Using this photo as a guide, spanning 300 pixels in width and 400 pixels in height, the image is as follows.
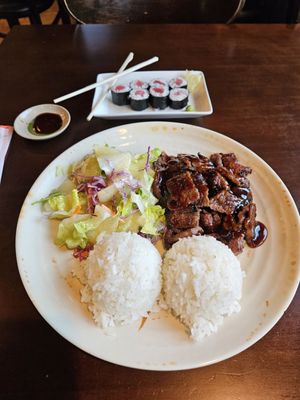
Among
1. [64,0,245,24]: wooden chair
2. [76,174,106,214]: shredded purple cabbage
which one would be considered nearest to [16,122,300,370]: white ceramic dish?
[76,174,106,214]: shredded purple cabbage

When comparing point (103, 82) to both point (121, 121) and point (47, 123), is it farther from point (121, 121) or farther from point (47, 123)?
point (47, 123)

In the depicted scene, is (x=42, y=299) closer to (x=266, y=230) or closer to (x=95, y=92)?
(x=266, y=230)

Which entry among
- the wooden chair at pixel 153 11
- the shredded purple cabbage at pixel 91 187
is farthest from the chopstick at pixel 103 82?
the wooden chair at pixel 153 11

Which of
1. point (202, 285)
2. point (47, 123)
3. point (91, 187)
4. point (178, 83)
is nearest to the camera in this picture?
point (202, 285)

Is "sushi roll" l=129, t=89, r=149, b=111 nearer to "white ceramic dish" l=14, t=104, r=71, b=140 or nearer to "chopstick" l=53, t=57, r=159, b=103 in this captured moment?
"chopstick" l=53, t=57, r=159, b=103

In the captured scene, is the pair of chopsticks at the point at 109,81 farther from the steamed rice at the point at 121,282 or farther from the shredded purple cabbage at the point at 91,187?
the steamed rice at the point at 121,282

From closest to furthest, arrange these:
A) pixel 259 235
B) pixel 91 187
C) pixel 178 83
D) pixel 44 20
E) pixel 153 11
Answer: pixel 259 235
pixel 91 187
pixel 178 83
pixel 153 11
pixel 44 20

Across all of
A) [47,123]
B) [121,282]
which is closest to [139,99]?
[47,123]
